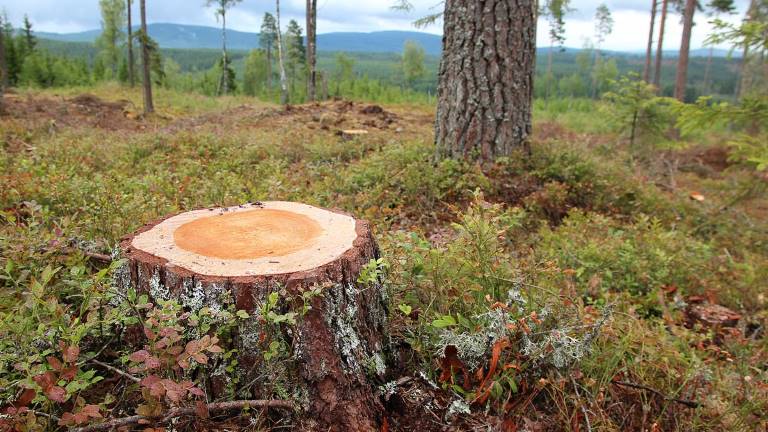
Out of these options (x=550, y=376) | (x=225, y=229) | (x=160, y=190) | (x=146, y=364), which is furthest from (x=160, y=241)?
(x=160, y=190)

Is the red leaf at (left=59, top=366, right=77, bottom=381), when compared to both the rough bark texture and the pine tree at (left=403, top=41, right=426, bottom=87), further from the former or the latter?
the pine tree at (left=403, top=41, right=426, bottom=87)

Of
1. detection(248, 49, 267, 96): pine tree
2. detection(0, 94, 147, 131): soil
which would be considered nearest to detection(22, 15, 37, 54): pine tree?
detection(248, 49, 267, 96): pine tree

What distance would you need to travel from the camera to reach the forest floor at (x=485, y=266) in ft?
6.57

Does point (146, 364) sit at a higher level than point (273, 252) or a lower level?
lower

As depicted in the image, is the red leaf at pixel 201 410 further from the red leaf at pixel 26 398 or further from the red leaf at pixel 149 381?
the red leaf at pixel 26 398

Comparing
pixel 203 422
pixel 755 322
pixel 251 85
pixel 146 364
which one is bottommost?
pixel 755 322

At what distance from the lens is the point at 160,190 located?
4219 millimetres

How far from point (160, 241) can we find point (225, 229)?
12.0 inches

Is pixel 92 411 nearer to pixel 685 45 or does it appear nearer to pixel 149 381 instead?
pixel 149 381

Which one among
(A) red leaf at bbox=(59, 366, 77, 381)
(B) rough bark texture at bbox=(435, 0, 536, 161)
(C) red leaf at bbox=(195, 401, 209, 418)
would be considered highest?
(B) rough bark texture at bbox=(435, 0, 536, 161)

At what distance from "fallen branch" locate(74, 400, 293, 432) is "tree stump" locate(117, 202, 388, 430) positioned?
13 centimetres

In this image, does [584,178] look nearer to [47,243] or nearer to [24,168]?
[47,243]

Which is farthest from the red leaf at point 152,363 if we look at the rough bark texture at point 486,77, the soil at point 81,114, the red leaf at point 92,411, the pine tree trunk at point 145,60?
the pine tree trunk at point 145,60

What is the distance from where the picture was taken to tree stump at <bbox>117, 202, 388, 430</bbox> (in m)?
1.82
